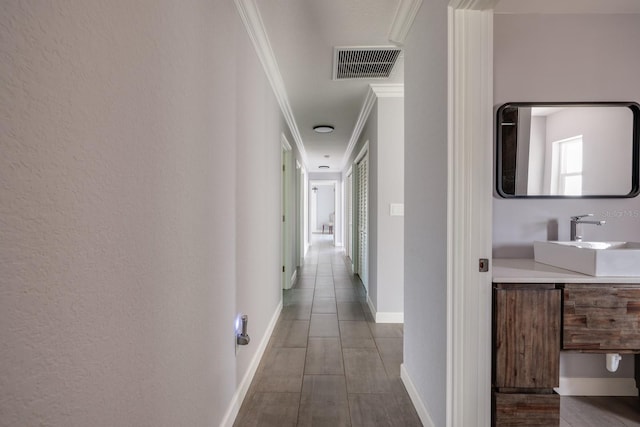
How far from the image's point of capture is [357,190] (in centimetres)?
498

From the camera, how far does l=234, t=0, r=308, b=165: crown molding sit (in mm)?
1785

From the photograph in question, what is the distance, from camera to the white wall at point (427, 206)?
1.36 meters

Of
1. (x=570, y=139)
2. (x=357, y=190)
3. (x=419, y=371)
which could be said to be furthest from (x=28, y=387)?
(x=357, y=190)

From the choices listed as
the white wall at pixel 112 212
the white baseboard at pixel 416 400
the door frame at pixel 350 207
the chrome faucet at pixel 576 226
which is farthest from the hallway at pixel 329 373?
the door frame at pixel 350 207

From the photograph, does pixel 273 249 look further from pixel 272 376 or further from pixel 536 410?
pixel 536 410

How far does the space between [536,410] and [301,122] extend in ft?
12.4

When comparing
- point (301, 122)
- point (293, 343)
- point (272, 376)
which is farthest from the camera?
point (301, 122)

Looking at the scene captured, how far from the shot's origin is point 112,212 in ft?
2.33

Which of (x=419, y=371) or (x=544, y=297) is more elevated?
(x=544, y=297)

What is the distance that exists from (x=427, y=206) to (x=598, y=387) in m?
1.54

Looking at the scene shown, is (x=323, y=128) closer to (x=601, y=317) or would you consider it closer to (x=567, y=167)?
(x=567, y=167)

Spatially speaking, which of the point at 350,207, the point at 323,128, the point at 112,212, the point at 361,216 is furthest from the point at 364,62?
the point at 350,207

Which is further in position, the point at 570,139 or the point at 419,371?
the point at 570,139

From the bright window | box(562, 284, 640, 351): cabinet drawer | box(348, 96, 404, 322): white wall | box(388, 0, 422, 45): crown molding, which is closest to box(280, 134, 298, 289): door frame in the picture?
box(348, 96, 404, 322): white wall
